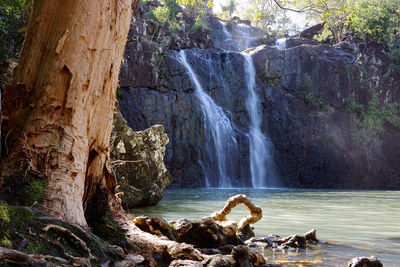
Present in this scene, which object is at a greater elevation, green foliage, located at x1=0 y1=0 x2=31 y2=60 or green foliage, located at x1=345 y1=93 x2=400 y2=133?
green foliage, located at x1=345 y1=93 x2=400 y2=133

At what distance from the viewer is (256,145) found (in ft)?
83.6

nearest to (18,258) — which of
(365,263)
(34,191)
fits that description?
(34,191)

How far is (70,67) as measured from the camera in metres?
2.79

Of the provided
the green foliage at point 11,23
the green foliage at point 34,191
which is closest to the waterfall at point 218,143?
the green foliage at point 11,23

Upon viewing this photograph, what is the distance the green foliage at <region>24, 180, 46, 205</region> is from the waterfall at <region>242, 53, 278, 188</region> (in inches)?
886

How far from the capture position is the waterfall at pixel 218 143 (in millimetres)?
23219

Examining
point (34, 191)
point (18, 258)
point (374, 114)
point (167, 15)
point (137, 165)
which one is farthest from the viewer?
point (374, 114)

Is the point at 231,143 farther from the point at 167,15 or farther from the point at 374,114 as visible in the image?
the point at 374,114

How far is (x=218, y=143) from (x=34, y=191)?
21.3 metres

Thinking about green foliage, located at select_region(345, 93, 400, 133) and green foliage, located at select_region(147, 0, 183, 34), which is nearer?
green foliage, located at select_region(147, 0, 183, 34)

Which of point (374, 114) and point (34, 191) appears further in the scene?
point (374, 114)

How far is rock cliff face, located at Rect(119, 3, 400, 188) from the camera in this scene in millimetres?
23188

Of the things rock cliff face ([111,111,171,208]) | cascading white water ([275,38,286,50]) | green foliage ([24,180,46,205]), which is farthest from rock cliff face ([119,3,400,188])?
green foliage ([24,180,46,205])

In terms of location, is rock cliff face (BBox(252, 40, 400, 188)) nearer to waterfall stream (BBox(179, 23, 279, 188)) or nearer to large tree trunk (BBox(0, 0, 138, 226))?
waterfall stream (BBox(179, 23, 279, 188))
